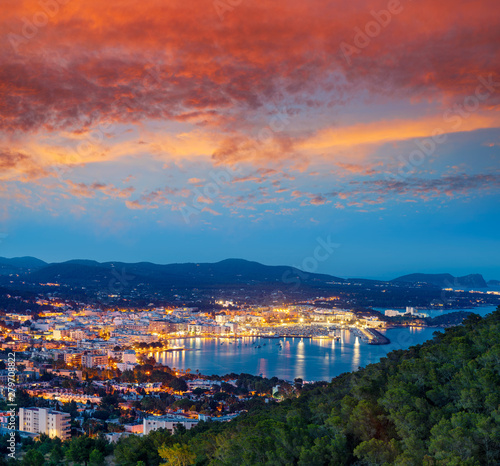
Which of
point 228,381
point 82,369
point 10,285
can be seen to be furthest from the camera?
point 10,285

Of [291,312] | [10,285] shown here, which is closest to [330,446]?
[291,312]

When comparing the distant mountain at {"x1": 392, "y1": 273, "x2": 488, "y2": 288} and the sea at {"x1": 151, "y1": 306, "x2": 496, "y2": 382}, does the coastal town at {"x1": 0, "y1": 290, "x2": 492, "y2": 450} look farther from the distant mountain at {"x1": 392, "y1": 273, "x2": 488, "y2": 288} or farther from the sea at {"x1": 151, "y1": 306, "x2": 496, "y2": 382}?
the distant mountain at {"x1": 392, "y1": 273, "x2": 488, "y2": 288}

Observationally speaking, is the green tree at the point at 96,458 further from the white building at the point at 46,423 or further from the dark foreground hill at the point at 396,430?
the white building at the point at 46,423

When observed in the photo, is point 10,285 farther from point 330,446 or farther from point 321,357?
point 330,446

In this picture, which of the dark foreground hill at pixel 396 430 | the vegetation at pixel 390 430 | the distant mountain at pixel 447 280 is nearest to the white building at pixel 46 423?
the vegetation at pixel 390 430

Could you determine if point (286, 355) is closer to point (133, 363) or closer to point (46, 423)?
point (133, 363)

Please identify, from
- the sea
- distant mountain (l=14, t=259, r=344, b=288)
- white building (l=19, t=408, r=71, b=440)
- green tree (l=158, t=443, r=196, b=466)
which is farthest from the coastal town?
distant mountain (l=14, t=259, r=344, b=288)


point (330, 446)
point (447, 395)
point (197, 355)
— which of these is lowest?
point (197, 355)

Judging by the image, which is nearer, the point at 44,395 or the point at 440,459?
the point at 440,459
